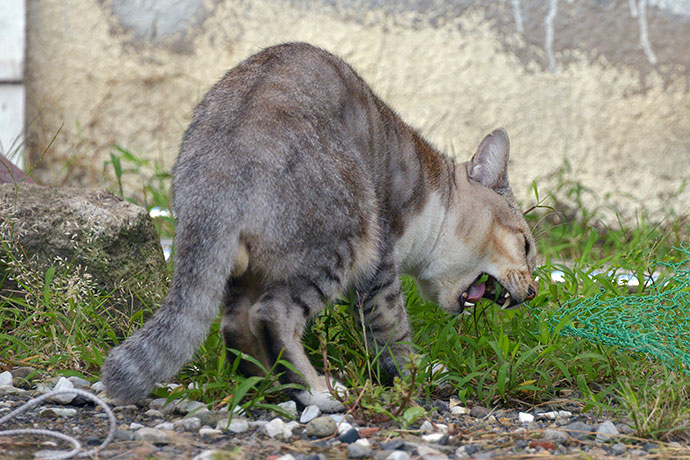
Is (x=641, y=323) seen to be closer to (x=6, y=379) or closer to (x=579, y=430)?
(x=579, y=430)

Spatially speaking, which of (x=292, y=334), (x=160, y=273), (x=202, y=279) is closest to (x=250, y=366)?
(x=292, y=334)

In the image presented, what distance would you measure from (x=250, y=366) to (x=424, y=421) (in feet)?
2.21

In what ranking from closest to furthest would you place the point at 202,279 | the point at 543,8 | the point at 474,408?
the point at 202,279
the point at 474,408
the point at 543,8

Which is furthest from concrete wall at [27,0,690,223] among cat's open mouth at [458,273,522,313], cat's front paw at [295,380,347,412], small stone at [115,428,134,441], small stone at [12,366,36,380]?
small stone at [115,428,134,441]

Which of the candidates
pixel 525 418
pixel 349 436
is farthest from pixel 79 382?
pixel 525 418

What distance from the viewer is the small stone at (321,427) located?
2.42 m

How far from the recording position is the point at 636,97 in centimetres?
582

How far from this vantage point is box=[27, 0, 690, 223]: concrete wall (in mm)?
5785

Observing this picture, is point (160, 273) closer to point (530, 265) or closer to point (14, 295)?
point (14, 295)

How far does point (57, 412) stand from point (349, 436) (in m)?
0.98

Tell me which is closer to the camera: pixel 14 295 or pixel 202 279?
pixel 202 279

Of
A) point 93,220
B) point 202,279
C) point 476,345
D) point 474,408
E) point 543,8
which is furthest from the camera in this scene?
point 543,8

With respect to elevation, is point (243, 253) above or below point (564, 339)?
above

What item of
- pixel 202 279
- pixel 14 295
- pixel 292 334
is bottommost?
pixel 14 295
